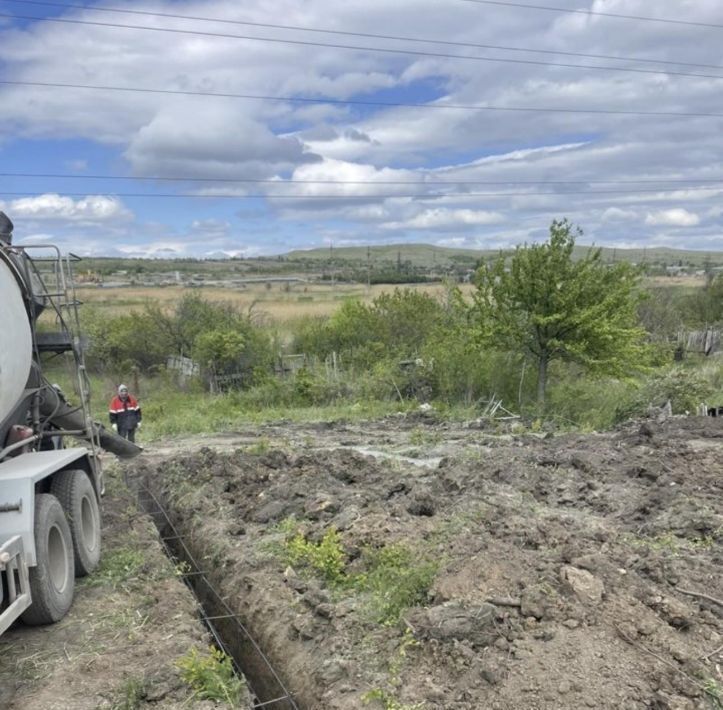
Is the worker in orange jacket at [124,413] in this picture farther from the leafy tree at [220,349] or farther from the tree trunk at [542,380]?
the tree trunk at [542,380]

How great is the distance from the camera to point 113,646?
6.34 m

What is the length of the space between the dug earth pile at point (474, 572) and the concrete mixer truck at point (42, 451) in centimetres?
203

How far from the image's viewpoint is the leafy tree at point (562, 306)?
23.0 m

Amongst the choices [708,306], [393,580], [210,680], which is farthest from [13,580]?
[708,306]

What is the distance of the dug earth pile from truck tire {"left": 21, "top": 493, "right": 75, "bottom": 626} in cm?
200

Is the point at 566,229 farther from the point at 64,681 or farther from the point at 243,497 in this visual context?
the point at 64,681

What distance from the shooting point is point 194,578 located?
9.52m

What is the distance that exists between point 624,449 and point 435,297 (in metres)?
21.6

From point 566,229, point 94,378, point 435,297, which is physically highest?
point 566,229

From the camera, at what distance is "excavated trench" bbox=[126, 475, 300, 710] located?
6735 millimetres

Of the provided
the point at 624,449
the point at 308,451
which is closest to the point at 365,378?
the point at 308,451

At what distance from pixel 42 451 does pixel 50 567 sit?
1572 mm

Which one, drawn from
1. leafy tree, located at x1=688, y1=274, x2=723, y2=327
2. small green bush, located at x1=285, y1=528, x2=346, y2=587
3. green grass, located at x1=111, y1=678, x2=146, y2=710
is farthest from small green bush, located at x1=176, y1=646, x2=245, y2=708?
leafy tree, located at x1=688, y1=274, x2=723, y2=327

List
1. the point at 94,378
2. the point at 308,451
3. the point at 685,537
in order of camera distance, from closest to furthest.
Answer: the point at 685,537, the point at 308,451, the point at 94,378
